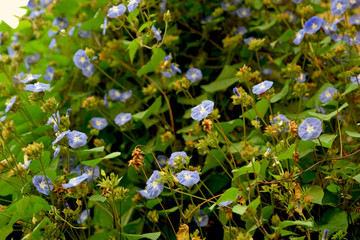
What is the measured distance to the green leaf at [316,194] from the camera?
3.95 ft

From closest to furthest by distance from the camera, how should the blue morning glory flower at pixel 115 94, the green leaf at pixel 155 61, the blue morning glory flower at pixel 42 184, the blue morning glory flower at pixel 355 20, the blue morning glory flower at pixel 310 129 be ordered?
the blue morning glory flower at pixel 310 129, the blue morning glory flower at pixel 42 184, the green leaf at pixel 155 61, the blue morning glory flower at pixel 355 20, the blue morning glory flower at pixel 115 94

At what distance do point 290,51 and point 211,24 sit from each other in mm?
377

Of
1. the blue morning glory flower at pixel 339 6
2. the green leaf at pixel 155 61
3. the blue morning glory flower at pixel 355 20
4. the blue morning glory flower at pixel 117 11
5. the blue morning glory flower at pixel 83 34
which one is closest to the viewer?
the blue morning glory flower at pixel 117 11

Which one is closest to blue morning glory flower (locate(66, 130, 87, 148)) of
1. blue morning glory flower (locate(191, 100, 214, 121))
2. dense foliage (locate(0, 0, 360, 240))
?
dense foliage (locate(0, 0, 360, 240))

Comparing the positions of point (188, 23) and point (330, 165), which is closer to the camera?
point (330, 165)

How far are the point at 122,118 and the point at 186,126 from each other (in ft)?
0.85

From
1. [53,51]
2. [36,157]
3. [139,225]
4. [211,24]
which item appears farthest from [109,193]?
[53,51]

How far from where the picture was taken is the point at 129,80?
2014 millimetres

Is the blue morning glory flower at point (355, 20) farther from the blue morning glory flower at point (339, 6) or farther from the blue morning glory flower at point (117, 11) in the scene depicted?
the blue morning glory flower at point (117, 11)

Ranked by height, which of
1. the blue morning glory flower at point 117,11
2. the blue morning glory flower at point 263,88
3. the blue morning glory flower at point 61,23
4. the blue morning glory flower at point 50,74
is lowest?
the blue morning glory flower at point 50,74

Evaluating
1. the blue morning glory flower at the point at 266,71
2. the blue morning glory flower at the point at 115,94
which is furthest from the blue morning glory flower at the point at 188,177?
the blue morning glory flower at the point at 266,71

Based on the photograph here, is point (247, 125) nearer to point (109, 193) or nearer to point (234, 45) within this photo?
point (234, 45)

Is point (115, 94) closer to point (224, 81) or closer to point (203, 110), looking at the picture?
point (224, 81)

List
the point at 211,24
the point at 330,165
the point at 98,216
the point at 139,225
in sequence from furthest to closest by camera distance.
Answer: the point at 211,24, the point at 98,216, the point at 139,225, the point at 330,165
